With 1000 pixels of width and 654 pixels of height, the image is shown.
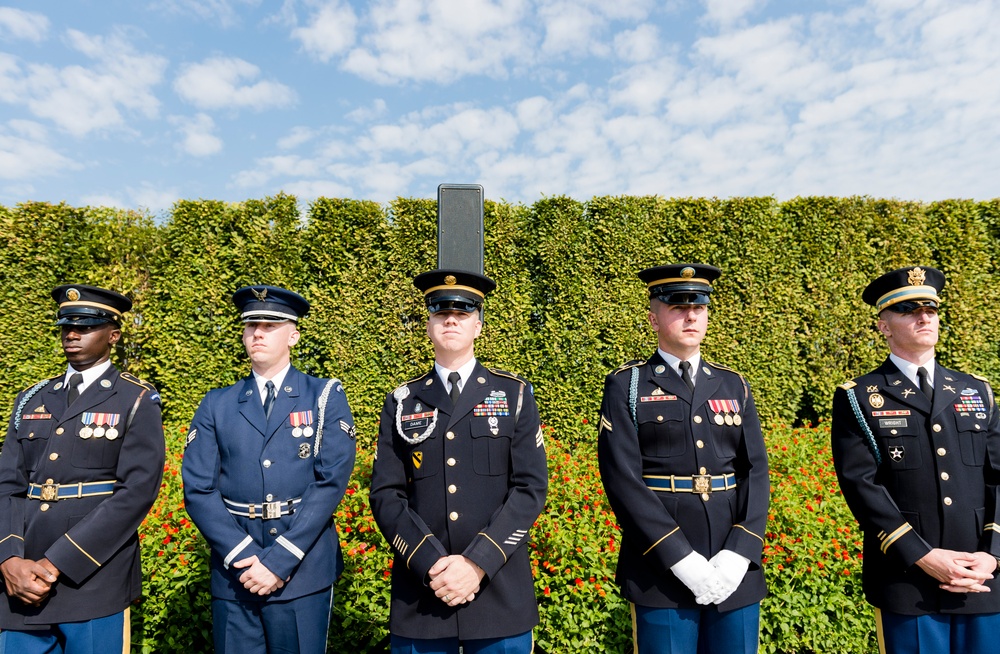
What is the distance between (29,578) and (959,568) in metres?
4.47

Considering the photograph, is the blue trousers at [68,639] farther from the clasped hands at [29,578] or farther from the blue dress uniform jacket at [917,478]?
the blue dress uniform jacket at [917,478]

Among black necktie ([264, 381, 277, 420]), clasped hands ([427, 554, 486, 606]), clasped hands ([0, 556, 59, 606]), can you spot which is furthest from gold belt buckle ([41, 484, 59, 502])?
clasped hands ([427, 554, 486, 606])

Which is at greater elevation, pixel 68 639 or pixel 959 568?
pixel 959 568

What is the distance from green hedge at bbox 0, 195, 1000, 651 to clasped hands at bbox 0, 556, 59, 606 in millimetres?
4734

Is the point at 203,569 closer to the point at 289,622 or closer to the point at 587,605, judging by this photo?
the point at 289,622

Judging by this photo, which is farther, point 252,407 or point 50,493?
point 252,407

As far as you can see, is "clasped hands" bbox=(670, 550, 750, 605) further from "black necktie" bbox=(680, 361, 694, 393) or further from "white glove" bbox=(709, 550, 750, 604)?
"black necktie" bbox=(680, 361, 694, 393)

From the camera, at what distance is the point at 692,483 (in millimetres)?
2732

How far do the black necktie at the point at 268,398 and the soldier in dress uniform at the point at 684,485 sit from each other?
5.88 feet

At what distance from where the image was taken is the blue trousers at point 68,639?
2.76 meters

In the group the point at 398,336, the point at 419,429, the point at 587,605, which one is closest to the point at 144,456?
the point at 419,429

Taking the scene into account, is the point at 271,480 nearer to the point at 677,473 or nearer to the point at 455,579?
the point at 455,579

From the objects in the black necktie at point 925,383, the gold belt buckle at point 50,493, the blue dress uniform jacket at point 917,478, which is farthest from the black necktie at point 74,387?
the black necktie at point 925,383

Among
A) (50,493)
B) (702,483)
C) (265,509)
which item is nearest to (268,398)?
(265,509)
